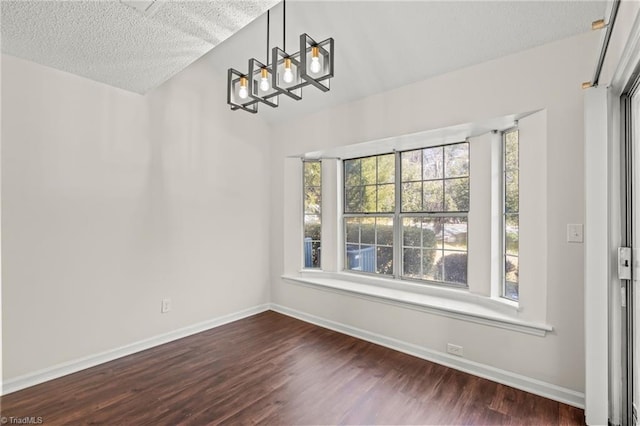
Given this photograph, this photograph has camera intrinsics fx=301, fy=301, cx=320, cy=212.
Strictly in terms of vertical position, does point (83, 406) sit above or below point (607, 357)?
below

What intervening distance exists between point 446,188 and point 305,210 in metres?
1.79

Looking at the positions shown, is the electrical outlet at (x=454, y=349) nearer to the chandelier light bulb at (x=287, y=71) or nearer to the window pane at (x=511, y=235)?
the window pane at (x=511, y=235)

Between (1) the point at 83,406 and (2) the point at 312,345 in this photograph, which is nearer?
(1) the point at 83,406

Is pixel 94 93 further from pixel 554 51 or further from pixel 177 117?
Result: pixel 554 51

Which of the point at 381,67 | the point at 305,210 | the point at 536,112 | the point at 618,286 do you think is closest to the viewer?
the point at 618,286

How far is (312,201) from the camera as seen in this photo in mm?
4059

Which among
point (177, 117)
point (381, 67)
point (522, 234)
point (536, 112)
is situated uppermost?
point (381, 67)

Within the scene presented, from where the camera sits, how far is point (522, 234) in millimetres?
2365

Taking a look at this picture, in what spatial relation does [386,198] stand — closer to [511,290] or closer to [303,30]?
[511,290]

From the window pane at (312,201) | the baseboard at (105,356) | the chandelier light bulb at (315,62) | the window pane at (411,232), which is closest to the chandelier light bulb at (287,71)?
the chandelier light bulb at (315,62)

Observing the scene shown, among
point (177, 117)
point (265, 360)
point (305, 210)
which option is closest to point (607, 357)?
point (265, 360)

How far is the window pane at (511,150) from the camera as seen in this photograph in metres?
2.57

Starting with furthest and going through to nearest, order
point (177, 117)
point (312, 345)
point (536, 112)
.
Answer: point (177, 117) → point (312, 345) → point (536, 112)

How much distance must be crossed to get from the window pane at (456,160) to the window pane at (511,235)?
600 millimetres
